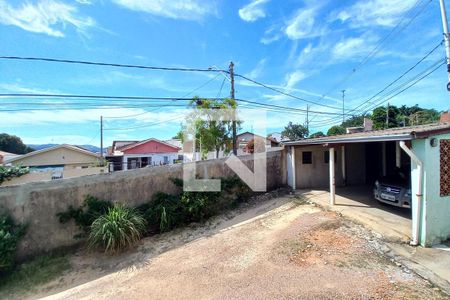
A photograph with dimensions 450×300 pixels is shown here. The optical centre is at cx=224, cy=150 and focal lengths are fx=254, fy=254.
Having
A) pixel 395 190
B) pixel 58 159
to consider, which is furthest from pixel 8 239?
pixel 58 159

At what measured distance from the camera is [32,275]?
5434mm

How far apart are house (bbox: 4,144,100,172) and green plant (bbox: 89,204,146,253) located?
1764 centimetres

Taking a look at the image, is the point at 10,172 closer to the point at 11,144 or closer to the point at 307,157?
the point at 307,157

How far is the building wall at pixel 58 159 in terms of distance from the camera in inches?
808

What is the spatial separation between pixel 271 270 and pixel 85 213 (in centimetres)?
486

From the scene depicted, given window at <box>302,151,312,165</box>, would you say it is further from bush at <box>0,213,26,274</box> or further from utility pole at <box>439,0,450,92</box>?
bush at <box>0,213,26,274</box>

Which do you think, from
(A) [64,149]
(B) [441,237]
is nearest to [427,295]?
(B) [441,237]

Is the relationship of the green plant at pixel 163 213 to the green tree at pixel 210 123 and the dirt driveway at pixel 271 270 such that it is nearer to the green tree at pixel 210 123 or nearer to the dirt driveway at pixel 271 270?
the dirt driveway at pixel 271 270

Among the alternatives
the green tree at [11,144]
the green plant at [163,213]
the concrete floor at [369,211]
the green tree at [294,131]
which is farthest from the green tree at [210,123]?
the green tree at [11,144]

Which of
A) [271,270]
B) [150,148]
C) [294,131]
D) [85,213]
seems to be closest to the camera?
[271,270]

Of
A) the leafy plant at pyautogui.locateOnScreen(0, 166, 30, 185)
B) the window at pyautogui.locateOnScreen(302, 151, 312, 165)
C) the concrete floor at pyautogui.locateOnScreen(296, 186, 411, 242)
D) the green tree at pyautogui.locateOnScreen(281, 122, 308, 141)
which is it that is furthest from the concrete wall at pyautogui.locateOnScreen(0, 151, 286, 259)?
the green tree at pyautogui.locateOnScreen(281, 122, 308, 141)

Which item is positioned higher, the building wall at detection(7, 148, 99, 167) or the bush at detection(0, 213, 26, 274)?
the building wall at detection(7, 148, 99, 167)

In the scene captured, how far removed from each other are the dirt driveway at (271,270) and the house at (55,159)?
1888cm

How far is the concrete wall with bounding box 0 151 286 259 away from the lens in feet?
19.7
